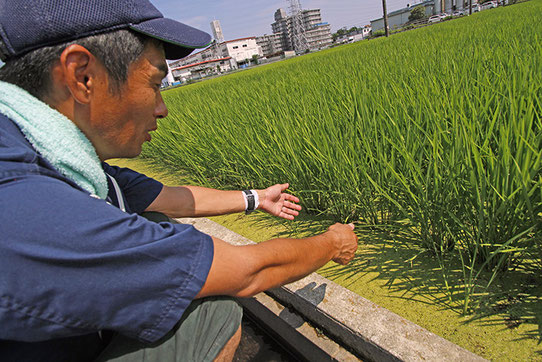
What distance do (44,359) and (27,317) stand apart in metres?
0.23

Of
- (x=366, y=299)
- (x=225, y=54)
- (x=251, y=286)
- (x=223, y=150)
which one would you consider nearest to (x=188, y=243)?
Answer: (x=251, y=286)

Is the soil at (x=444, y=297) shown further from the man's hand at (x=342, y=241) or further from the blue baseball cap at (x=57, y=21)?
the blue baseball cap at (x=57, y=21)

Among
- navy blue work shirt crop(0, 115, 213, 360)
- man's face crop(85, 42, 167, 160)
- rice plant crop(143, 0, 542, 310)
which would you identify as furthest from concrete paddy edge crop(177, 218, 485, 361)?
man's face crop(85, 42, 167, 160)

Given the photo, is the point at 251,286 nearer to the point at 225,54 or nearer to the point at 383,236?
the point at 383,236

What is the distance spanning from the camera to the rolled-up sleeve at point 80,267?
54 cm

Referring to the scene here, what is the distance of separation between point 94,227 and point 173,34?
525mm

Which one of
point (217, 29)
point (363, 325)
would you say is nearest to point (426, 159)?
point (363, 325)

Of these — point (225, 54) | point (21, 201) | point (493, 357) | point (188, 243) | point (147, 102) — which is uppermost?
point (225, 54)

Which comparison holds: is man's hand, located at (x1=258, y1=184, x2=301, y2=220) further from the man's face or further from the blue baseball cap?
the blue baseball cap

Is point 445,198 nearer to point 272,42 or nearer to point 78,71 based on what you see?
point 78,71

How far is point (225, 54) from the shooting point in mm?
73000

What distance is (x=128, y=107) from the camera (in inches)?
32.1

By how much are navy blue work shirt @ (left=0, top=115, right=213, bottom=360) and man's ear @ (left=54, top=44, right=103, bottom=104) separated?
14 cm

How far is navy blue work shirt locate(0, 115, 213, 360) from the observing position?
1.78ft
